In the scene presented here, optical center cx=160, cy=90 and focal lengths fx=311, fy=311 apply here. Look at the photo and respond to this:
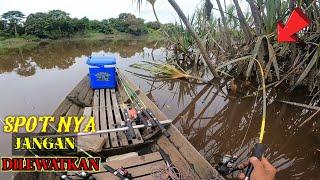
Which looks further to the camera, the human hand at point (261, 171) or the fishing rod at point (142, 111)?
the fishing rod at point (142, 111)

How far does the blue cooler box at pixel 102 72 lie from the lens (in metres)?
6.00

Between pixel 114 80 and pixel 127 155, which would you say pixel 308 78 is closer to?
pixel 114 80

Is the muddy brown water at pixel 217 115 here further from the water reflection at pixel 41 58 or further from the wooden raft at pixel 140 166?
the water reflection at pixel 41 58

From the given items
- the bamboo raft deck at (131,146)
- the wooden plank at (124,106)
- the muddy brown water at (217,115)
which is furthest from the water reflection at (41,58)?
the bamboo raft deck at (131,146)

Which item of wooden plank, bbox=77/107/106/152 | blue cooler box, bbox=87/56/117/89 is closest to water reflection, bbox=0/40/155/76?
blue cooler box, bbox=87/56/117/89

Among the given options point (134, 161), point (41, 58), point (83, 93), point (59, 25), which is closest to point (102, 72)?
point (83, 93)

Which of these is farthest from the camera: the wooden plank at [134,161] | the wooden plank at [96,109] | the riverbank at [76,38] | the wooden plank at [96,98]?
the riverbank at [76,38]

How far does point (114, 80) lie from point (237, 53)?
3.38m

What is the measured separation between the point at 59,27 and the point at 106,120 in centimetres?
3487

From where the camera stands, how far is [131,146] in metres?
3.71

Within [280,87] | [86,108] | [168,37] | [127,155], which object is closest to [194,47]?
[168,37]

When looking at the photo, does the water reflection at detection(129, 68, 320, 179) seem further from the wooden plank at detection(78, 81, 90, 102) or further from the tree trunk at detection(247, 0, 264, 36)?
the wooden plank at detection(78, 81, 90, 102)

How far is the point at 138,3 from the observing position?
6598 mm

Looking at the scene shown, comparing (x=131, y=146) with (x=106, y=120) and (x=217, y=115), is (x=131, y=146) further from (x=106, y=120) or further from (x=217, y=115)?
(x=217, y=115)
